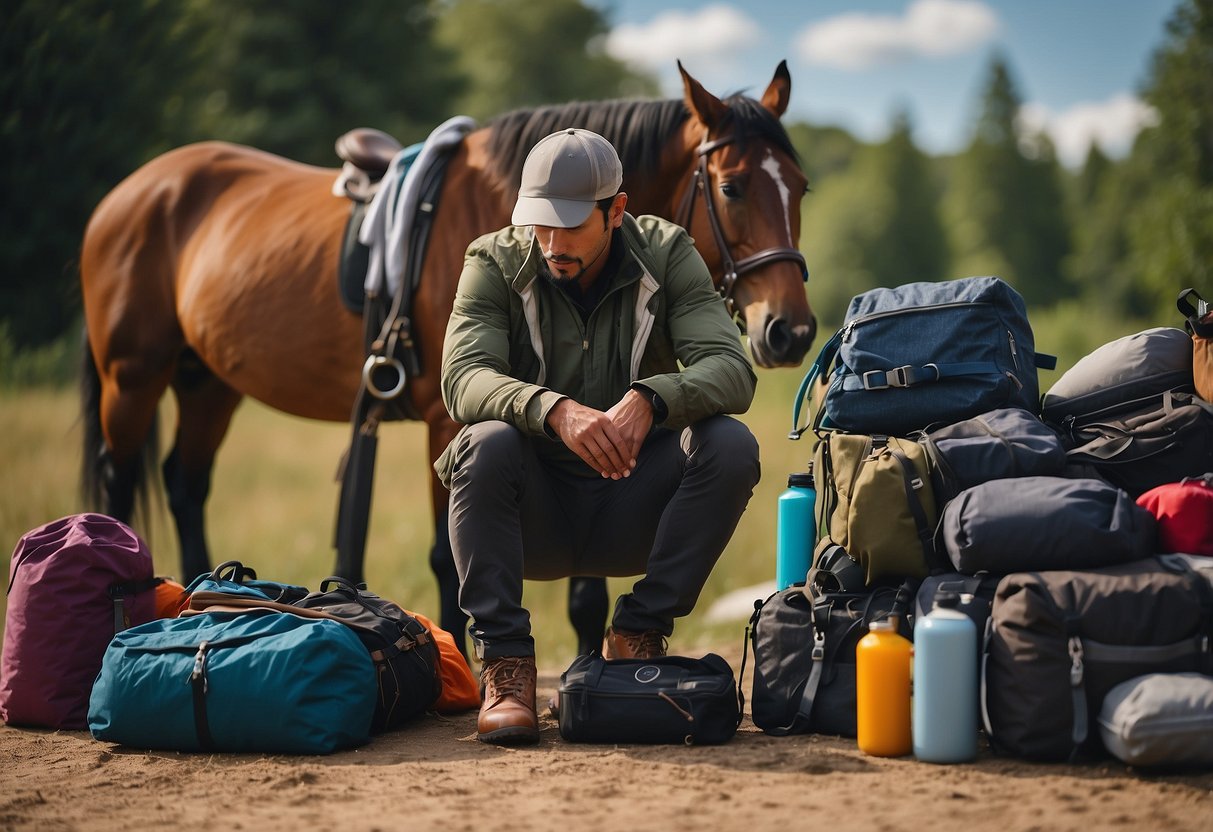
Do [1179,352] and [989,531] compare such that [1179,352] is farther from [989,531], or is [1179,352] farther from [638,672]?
[638,672]

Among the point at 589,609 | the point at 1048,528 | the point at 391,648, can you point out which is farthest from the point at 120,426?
the point at 1048,528

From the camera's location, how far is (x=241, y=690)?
350cm

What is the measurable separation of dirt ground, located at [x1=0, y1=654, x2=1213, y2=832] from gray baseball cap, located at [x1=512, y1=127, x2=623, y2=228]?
1514 millimetres

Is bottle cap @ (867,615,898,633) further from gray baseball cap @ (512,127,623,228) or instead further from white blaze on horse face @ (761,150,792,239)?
white blaze on horse face @ (761,150,792,239)

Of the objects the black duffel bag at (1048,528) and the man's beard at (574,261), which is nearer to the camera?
the black duffel bag at (1048,528)

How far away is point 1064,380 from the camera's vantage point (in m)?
3.86

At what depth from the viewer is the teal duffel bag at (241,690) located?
11.5 ft

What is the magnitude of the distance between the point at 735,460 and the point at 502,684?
36.6 inches

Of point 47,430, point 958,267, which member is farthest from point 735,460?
point 958,267

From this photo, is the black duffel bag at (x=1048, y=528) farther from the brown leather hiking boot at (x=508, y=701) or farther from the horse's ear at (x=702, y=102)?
the horse's ear at (x=702, y=102)

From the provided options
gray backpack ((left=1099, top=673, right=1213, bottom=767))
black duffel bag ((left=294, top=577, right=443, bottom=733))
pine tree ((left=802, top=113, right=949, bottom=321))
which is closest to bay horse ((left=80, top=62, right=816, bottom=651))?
black duffel bag ((left=294, top=577, right=443, bottom=733))

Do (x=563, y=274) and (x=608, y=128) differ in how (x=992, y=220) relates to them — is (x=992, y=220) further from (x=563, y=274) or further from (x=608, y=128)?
(x=563, y=274)

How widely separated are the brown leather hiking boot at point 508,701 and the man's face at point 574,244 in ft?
3.80

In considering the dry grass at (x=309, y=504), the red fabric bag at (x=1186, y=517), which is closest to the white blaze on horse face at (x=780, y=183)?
the red fabric bag at (x=1186, y=517)
